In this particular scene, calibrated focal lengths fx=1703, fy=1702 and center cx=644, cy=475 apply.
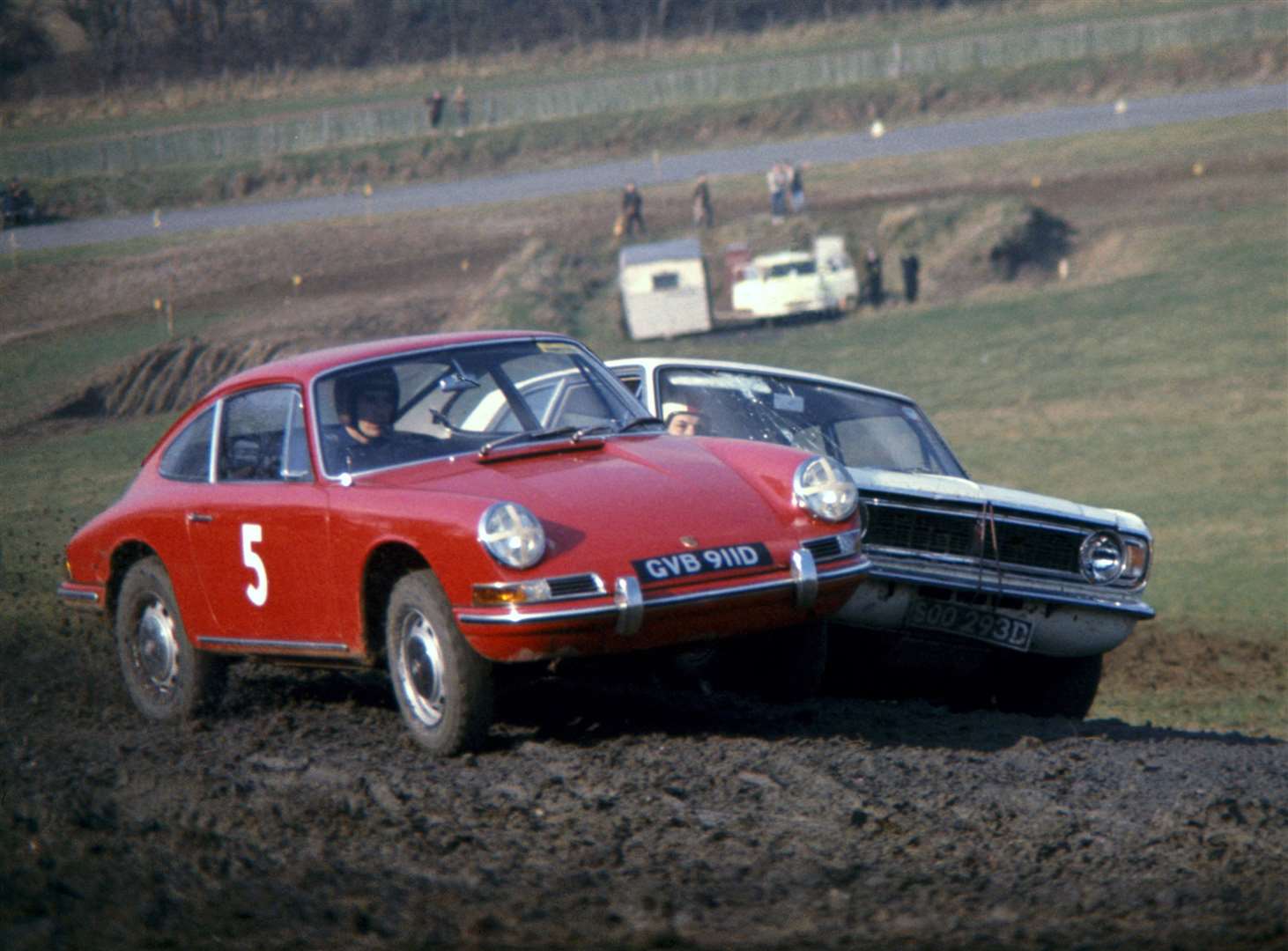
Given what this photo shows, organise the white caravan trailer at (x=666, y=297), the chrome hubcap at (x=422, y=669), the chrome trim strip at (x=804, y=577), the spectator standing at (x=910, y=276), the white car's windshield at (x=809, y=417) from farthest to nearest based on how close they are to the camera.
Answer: the spectator standing at (x=910, y=276)
the white caravan trailer at (x=666, y=297)
the white car's windshield at (x=809, y=417)
the chrome trim strip at (x=804, y=577)
the chrome hubcap at (x=422, y=669)

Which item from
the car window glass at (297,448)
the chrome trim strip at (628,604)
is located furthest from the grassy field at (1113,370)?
the chrome trim strip at (628,604)

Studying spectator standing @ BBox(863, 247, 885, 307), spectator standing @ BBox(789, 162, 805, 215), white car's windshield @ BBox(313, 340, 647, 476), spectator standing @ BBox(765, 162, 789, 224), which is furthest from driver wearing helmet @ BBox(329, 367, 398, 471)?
spectator standing @ BBox(789, 162, 805, 215)

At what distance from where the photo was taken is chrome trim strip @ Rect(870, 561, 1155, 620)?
759 centimetres

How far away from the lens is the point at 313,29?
27750 millimetres

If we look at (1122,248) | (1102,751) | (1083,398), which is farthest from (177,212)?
(1102,751)

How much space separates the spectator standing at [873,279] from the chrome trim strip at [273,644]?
77.3 feet

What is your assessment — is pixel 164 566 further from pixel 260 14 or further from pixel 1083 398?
pixel 260 14

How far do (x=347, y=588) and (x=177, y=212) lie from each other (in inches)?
885

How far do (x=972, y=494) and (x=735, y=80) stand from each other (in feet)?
123

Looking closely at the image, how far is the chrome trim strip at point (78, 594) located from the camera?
7.75m

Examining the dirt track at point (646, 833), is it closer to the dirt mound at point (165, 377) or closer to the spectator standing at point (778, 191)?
the dirt mound at point (165, 377)

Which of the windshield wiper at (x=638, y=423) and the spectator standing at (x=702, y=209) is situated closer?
the windshield wiper at (x=638, y=423)

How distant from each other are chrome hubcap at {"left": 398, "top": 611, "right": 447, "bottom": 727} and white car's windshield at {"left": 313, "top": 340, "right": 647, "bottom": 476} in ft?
2.42

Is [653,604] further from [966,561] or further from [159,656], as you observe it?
[159,656]
